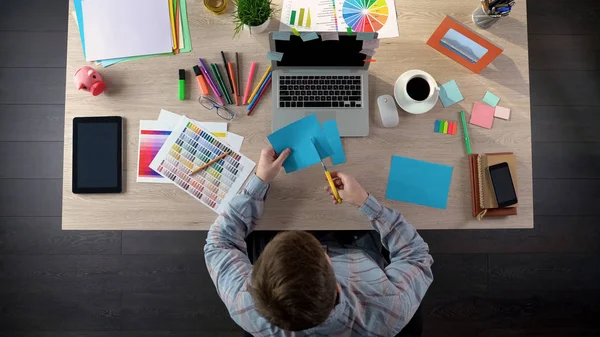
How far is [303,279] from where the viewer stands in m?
0.83

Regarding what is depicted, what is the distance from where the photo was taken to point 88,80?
1.20 meters

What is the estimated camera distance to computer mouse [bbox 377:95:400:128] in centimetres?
124

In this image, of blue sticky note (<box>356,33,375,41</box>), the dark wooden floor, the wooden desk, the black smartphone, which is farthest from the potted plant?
the dark wooden floor

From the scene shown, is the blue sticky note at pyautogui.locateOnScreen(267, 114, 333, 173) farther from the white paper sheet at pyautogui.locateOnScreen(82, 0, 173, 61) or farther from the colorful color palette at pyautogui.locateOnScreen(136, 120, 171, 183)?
the white paper sheet at pyautogui.locateOnScreen(82, 0, 173, 61)

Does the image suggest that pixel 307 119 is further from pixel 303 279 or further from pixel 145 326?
pixel 145 326

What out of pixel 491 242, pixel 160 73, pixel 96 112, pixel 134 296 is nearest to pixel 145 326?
pixel 134 296

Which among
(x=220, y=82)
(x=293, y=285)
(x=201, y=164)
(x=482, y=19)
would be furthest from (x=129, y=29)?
(x=482, y=19)

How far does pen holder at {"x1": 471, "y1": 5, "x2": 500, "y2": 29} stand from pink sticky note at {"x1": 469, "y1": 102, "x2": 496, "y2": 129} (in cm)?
25

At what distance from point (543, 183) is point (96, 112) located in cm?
190

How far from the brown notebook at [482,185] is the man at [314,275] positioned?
0.22 m

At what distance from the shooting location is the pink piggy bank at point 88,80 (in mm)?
1196

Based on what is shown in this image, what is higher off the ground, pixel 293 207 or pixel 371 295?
pixel 293 207

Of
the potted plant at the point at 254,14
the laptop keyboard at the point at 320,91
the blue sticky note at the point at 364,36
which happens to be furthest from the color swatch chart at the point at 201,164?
the blue sticky note at the point at 364,36

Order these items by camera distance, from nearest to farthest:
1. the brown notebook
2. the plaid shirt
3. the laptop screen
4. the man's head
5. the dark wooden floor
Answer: the man's head, the plaid shirt, the laptop screen, the brown notebook, the dark wooden floor
